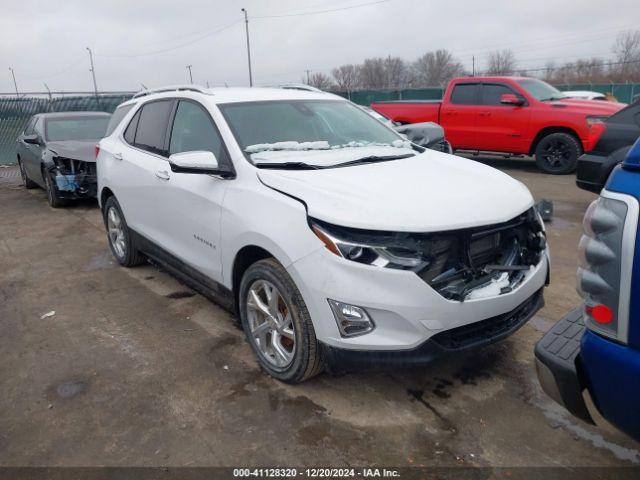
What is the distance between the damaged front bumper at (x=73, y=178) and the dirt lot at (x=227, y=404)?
4.25 metres

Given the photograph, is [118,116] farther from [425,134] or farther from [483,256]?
[483,256]

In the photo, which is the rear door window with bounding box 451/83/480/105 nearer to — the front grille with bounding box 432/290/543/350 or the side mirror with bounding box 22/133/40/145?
the side mirror with bounding box 22/133/40/145

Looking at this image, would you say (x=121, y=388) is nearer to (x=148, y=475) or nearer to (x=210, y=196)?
(x=148, y=475)

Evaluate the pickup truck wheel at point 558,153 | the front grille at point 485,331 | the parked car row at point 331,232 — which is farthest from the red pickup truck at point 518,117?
the front grille at point 485,331

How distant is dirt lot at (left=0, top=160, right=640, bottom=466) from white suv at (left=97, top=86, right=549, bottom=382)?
1.09 feet

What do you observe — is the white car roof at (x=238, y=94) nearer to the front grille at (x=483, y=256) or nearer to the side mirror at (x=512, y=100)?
the front grille at (x=483, y=256)

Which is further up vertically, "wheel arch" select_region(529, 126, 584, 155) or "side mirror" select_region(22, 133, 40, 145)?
"side mirror" select_region(22, 133, 40, 145)

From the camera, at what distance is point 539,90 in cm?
1038

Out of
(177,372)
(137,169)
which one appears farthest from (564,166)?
(177,372)

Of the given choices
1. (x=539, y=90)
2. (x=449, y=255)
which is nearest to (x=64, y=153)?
(x=449, y=255)

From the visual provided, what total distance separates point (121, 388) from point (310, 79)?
41933 mm

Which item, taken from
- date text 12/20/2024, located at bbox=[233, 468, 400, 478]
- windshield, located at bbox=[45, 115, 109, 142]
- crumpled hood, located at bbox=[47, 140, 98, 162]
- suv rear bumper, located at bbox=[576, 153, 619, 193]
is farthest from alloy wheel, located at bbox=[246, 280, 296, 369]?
windshield, located at bbox=[45, 115, 109, 142]

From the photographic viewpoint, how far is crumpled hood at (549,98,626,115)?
9312 mm

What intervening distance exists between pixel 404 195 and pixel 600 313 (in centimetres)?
128
